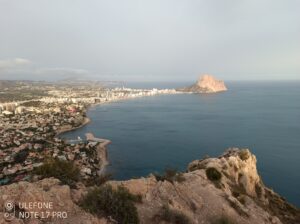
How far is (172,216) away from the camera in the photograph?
11.2 m

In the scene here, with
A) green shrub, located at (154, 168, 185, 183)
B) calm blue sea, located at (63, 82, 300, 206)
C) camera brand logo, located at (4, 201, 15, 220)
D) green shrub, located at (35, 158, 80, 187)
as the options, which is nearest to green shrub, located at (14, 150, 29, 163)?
calm blue sea, located at (63, 82, 300, 206)

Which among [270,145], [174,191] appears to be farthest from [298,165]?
[174,191]

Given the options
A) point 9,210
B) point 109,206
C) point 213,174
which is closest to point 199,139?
point 213,174

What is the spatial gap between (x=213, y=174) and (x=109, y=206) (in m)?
11.1

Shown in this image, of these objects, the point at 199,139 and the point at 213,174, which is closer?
the point at 213,174

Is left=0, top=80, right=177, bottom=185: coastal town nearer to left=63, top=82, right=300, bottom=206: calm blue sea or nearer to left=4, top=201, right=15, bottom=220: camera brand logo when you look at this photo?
left=63, top=82, right=300, bottom=206: calm blue sea

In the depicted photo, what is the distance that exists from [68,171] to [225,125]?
6897cm

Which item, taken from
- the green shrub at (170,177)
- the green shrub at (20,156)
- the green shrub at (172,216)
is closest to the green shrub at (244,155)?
the green shrub at (170,177)

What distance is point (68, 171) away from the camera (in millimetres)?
13336

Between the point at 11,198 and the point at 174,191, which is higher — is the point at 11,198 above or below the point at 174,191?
above

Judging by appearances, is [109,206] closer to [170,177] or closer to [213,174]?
[170,177]

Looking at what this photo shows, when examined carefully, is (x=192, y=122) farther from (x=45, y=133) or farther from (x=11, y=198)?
(x=11, y=198)

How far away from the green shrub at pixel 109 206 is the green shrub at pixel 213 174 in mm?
9934

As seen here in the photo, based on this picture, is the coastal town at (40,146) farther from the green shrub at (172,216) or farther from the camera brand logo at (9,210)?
the camera brand logo at (9,210)
